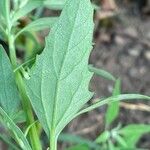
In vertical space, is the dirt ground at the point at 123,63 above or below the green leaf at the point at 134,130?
below

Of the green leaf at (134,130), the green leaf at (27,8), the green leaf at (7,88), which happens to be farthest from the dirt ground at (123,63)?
the green leaf at (7,88)

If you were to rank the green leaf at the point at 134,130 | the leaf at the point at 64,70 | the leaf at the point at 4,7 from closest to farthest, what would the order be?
the leaf at the point at 64,70
the leaf at the point at 4,7
the green leaf at the point at 134,130

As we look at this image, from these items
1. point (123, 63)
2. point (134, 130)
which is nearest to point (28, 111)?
point (134, 130)

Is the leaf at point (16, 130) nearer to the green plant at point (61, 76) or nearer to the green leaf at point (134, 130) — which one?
the green plant at point (61, 76)

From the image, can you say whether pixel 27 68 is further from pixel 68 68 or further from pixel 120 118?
pixel 120 118

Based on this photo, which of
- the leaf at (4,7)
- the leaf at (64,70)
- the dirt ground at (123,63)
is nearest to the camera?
the leaf at (64,70)

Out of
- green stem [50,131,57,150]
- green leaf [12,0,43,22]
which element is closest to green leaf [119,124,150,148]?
green leaf [12,0,43,22]
